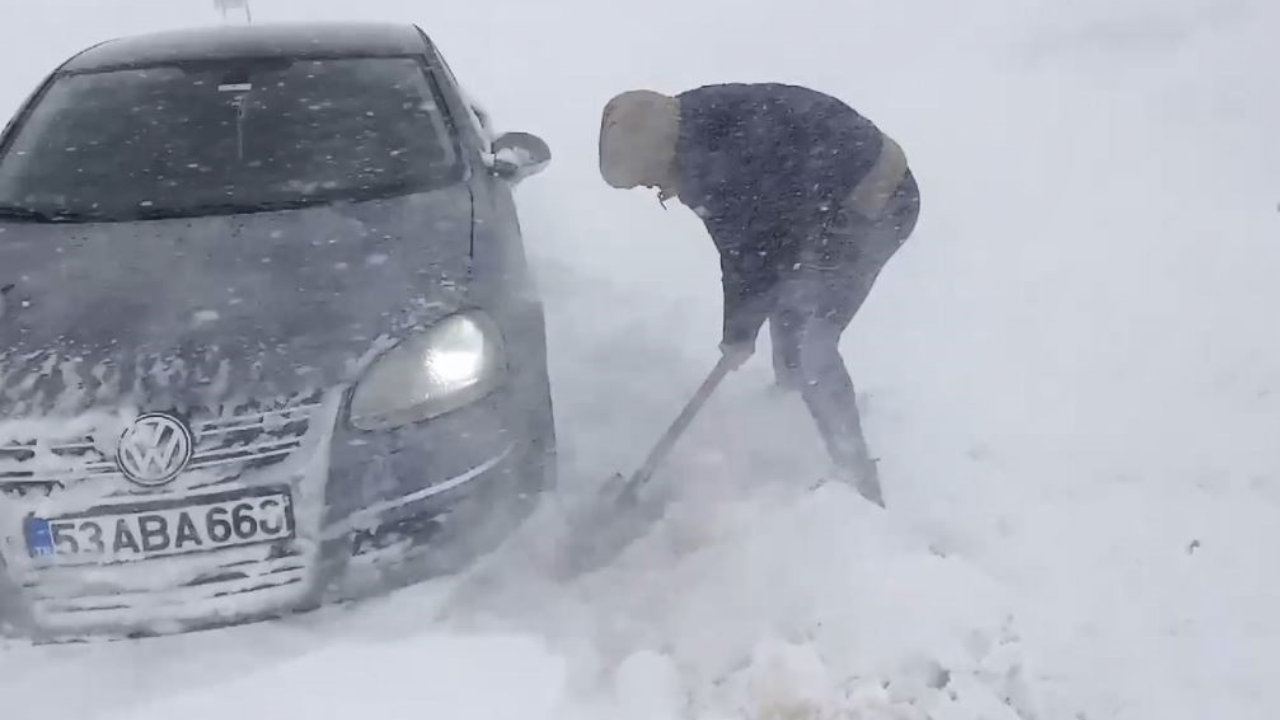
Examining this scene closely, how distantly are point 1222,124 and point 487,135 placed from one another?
475 cm

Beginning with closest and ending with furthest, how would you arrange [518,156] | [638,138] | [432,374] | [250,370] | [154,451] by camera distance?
[154,451] < [250,370] < [432,374] < [638,138] < [518,156]

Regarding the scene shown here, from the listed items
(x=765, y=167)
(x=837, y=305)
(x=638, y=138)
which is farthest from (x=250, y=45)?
(x=837, y=305)

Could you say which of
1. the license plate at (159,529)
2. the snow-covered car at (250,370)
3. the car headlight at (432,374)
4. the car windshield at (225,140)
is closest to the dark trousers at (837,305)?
the snow-covered car at (250,370)

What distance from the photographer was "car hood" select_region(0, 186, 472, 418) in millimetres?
2154

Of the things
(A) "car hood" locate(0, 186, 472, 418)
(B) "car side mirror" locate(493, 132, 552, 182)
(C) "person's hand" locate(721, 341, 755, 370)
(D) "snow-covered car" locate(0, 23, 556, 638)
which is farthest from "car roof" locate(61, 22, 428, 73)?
(C) "person's hand" locate(721, 341, 755, 370)

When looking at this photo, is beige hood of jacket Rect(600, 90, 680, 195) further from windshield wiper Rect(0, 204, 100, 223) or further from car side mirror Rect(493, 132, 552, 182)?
windshield wiper Rect(0, 204, 100, 223)

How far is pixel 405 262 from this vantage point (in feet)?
8.27

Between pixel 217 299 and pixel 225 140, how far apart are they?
0.88 meters

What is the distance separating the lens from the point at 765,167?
2668 mm

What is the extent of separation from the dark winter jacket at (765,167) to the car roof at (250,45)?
1281 millimetres

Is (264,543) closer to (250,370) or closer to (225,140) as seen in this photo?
(250,370)

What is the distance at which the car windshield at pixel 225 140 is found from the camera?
2.85 metres

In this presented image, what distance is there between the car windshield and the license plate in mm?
980

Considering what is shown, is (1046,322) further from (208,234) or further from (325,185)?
(208,234)
